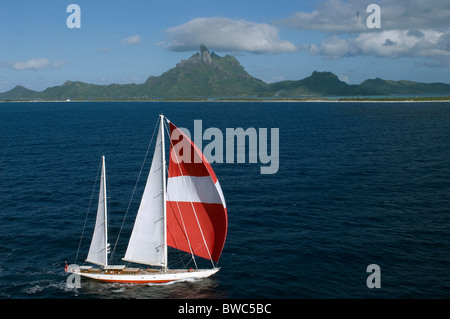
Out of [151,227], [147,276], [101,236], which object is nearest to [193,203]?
[151,227]

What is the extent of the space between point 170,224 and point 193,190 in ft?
13.9

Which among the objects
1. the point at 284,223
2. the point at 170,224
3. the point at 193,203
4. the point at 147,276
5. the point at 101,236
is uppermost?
the point at 193,203

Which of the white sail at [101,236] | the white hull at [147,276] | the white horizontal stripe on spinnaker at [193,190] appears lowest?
the white hull at [147,276]

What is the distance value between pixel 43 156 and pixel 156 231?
66.7 metres

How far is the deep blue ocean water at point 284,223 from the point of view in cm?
3288

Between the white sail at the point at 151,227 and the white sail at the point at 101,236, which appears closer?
the white sail at the point at 151,227

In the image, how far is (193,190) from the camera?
104 feet

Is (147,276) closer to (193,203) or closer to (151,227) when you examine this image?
(151,227)

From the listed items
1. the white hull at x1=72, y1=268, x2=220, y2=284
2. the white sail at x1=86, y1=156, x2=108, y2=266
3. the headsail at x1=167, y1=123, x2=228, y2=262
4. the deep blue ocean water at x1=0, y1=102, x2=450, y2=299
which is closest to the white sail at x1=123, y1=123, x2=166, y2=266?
the white hull at x1=72, y1=268, x2=220, y2=284

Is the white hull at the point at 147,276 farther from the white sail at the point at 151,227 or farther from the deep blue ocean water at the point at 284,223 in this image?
the white sail at the point at 151,227

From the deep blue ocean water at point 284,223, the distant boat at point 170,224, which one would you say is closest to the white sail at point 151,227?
the distant boat at point 170,224

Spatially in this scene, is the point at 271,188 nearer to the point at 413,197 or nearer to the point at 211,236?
the point at 413,197

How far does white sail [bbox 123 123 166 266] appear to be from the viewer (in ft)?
102
